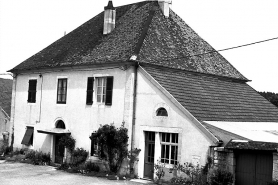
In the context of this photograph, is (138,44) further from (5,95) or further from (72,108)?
(5,95)

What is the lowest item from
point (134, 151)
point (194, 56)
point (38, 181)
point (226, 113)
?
point (38, 181)

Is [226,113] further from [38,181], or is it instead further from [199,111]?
[38,181]

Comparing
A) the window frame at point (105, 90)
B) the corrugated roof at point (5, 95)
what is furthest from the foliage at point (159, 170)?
the corrugated roof at point (5, 95)

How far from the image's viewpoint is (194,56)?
2192 centimetres

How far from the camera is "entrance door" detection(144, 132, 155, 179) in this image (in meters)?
17.7

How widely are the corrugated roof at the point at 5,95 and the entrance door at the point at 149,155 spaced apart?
27758mm

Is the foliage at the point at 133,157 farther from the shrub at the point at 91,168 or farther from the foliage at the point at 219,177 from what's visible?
the foliage at the point at 219,177

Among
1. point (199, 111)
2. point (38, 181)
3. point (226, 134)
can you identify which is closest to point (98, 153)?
point (38, 181)

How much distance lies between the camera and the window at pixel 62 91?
2227 cm

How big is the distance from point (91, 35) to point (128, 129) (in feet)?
24.5

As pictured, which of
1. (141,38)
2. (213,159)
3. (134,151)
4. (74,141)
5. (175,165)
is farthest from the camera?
(74,141)

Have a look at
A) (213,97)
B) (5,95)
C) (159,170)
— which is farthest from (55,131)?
(5,95)

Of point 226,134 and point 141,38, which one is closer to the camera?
point 226,134

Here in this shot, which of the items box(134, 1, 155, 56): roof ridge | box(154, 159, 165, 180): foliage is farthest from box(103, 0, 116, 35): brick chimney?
box(154, 159, 165, 180): foliage
